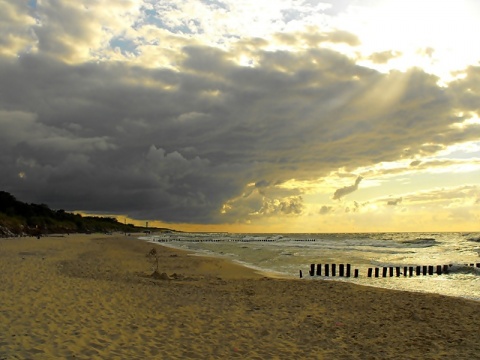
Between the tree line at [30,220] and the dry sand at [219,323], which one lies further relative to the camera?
the tree line at [30,220]

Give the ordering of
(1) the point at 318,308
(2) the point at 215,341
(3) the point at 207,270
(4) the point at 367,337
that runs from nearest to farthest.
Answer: (2) the point at 215,341
(4) the point at 367,337
(1) the point at 318,308
(3) the point at 207,270

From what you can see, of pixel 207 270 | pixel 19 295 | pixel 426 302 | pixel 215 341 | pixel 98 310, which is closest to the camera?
pixel 215 341

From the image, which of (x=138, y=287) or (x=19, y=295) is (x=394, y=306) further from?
(x=19, y=295)

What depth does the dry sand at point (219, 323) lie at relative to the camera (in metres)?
9.45

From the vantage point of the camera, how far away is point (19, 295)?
44.3 feet

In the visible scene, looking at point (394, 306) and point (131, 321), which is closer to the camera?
point (131, 321)

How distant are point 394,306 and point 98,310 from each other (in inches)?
421

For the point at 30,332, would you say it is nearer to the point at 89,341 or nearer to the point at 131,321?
the point at 89,341

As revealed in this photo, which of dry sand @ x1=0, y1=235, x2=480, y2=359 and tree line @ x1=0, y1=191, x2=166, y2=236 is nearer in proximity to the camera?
dry sand @ x1=0, y1=235, x2=480, y2=359

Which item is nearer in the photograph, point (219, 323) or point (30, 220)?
point (219, 323)

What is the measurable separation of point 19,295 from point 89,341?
5609 millimetres

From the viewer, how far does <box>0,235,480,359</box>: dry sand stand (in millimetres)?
9445

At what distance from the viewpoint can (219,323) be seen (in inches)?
481

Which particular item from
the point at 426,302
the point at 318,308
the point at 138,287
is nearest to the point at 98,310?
the point at 138,287
